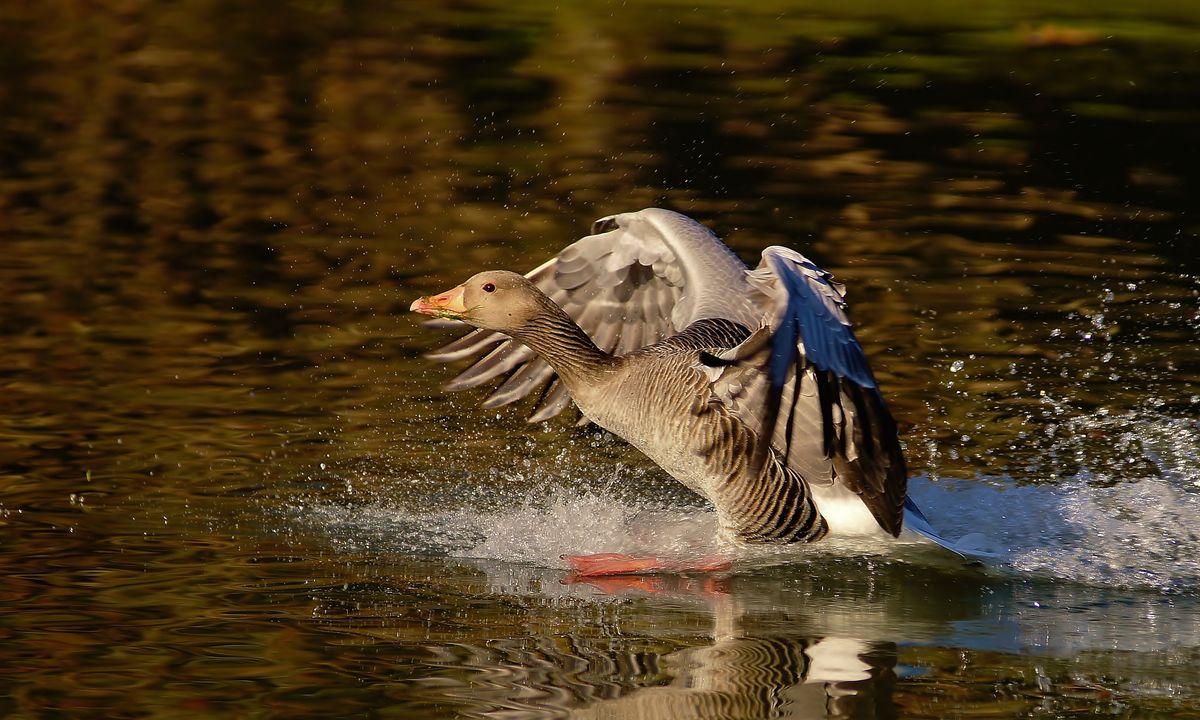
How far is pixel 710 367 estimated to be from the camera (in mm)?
7047

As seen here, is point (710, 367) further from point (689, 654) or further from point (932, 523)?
point (932, 523)

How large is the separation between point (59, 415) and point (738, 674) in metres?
4.51

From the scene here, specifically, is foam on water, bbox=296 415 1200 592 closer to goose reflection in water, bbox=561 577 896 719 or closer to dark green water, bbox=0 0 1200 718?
dark green water, bbox=0 0 1200 718

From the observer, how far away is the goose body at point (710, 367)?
6691mm

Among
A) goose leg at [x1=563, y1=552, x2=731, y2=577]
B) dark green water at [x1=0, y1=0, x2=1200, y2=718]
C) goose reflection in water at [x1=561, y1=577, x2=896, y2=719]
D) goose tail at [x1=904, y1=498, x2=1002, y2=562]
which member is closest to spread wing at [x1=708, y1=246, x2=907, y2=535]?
goose tail at [x1=904, y1=498, x2=1002, y2=562]

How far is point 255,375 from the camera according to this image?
32.4 ft

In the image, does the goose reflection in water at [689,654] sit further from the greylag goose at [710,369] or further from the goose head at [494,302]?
the goose head at [494,302]

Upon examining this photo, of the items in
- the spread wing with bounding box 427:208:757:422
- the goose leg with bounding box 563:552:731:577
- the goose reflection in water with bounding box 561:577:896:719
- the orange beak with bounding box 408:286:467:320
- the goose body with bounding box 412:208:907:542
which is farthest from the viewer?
the spread wing with bounding box 427:208:757:422

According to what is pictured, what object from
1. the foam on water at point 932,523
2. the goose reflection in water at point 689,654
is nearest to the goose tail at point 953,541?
the foam on water at point 932,523

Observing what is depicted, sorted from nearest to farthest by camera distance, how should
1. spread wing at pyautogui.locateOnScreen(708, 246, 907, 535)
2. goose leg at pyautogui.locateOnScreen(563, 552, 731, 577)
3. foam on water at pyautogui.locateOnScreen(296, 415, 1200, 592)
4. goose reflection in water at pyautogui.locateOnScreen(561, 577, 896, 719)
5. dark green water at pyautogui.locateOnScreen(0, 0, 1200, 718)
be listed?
goose reflection in water at pyautogui.locateOnScreen(561, 577, 896, 719)
dark green water at pyautogui.locateOnScreen(0, 0, 1200, 718)
spread wing at pyautogui.locateOnScreen(708, 246, 907, 535)
goose leg at pyautogui.locateOnScreen(563, 552, 731, 577)
foam on water at pyautogui.locateOnScreen(296, 415, 1200, 592)

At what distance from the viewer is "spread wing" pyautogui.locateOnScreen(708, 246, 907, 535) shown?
650cm

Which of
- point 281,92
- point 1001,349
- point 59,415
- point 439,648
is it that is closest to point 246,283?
point 59,415

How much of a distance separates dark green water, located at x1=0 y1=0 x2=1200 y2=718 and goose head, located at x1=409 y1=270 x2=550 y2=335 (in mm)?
937

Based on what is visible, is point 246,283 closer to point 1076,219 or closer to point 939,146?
point 1076,219
